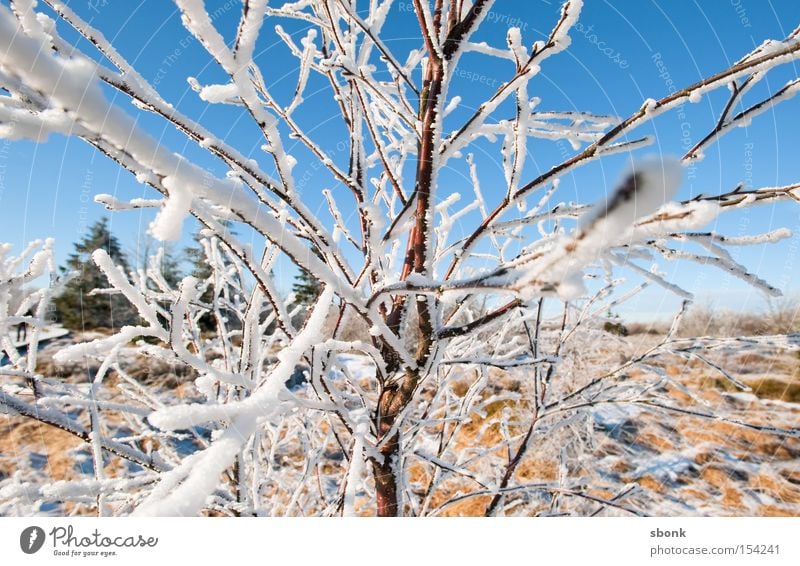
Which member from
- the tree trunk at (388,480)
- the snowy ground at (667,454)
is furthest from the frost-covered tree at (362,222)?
the snowy ground at (667,454)

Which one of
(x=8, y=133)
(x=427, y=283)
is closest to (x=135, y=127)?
(x=8, y=133)

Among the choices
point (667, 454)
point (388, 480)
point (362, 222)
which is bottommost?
point (667, 454)

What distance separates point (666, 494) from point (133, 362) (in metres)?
7.01

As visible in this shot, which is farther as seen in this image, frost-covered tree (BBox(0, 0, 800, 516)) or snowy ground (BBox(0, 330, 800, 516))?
snowy ground (BBox(0, 330, 800, 516))

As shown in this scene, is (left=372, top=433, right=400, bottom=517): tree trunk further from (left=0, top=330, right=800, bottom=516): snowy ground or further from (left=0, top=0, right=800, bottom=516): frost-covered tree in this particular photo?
(left=0, top=330, right=800, bottom=516): snowy ground

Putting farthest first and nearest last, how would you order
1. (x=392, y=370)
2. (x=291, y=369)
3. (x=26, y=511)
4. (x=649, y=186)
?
(x=26, y=511), (x=392, y=370), (x=291, y=369), (x=649, y=186)

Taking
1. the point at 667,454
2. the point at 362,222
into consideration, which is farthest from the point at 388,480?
the point at 667,454

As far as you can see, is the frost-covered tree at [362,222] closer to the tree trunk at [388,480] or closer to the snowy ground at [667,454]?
the tree trunk at [388,480]

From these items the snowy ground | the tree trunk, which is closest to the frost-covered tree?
the tree trunk

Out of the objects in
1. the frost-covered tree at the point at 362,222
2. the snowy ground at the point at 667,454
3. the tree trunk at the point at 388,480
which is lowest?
the snowy ground at the point at 667,454

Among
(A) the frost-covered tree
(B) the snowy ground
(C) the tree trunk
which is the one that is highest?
(A) the frost-covered tree

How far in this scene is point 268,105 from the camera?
1.07 m

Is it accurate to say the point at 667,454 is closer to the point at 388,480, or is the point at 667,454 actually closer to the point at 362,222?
the point at 388,480
